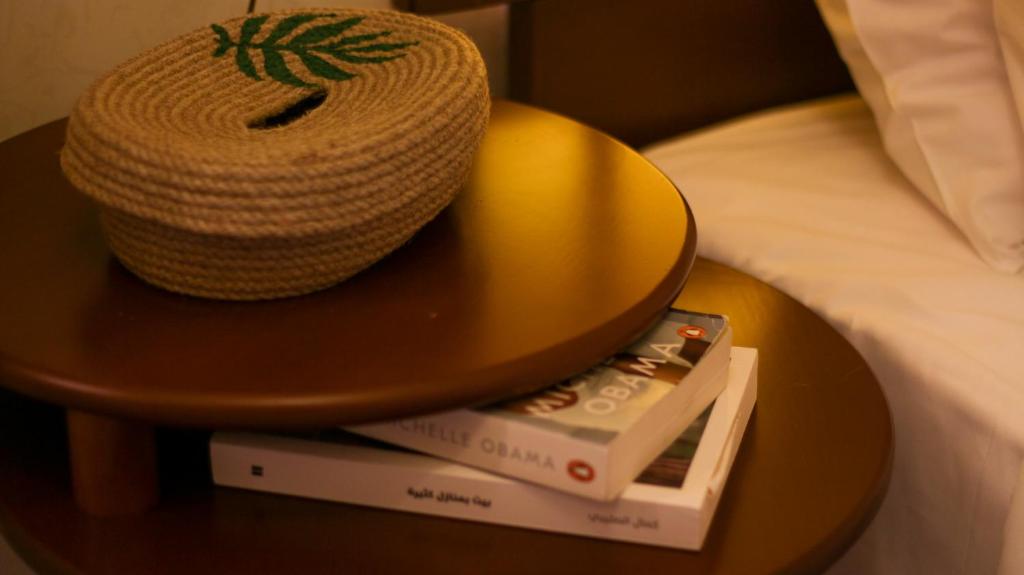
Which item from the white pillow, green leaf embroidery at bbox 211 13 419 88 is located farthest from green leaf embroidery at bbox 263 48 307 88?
the white pillow

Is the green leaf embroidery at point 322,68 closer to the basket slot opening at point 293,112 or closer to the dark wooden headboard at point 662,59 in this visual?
the basket slot opening at point 293,112

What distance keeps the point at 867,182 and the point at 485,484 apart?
0.53m

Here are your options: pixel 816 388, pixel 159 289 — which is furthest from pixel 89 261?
pixel 816 388

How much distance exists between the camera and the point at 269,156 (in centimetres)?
56

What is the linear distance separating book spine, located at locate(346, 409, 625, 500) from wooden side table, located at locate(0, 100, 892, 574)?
0.03m

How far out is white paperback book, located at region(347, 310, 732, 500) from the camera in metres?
0.55

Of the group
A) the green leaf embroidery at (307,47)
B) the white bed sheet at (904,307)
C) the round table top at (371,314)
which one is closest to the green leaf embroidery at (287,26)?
the green leaf embroidery at (307,47)

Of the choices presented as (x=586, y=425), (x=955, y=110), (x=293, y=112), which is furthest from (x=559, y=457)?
(x=955, y=110)

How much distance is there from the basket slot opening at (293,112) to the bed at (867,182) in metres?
0.34

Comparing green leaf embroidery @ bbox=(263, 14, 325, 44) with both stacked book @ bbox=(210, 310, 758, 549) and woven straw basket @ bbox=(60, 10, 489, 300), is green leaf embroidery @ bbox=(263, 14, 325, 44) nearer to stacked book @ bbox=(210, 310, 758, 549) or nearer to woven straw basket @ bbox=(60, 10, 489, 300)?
woven straw basket @ bbox=(60, 10, 489, 300)

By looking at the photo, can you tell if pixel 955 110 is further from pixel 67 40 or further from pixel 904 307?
pixel 67 40

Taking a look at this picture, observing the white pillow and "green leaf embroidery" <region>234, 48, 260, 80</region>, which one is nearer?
"green leaf embroidery" <region>234, 48, 260, 80</region>

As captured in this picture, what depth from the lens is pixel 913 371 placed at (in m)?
0.77

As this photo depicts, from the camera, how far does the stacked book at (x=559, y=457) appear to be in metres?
0.56
